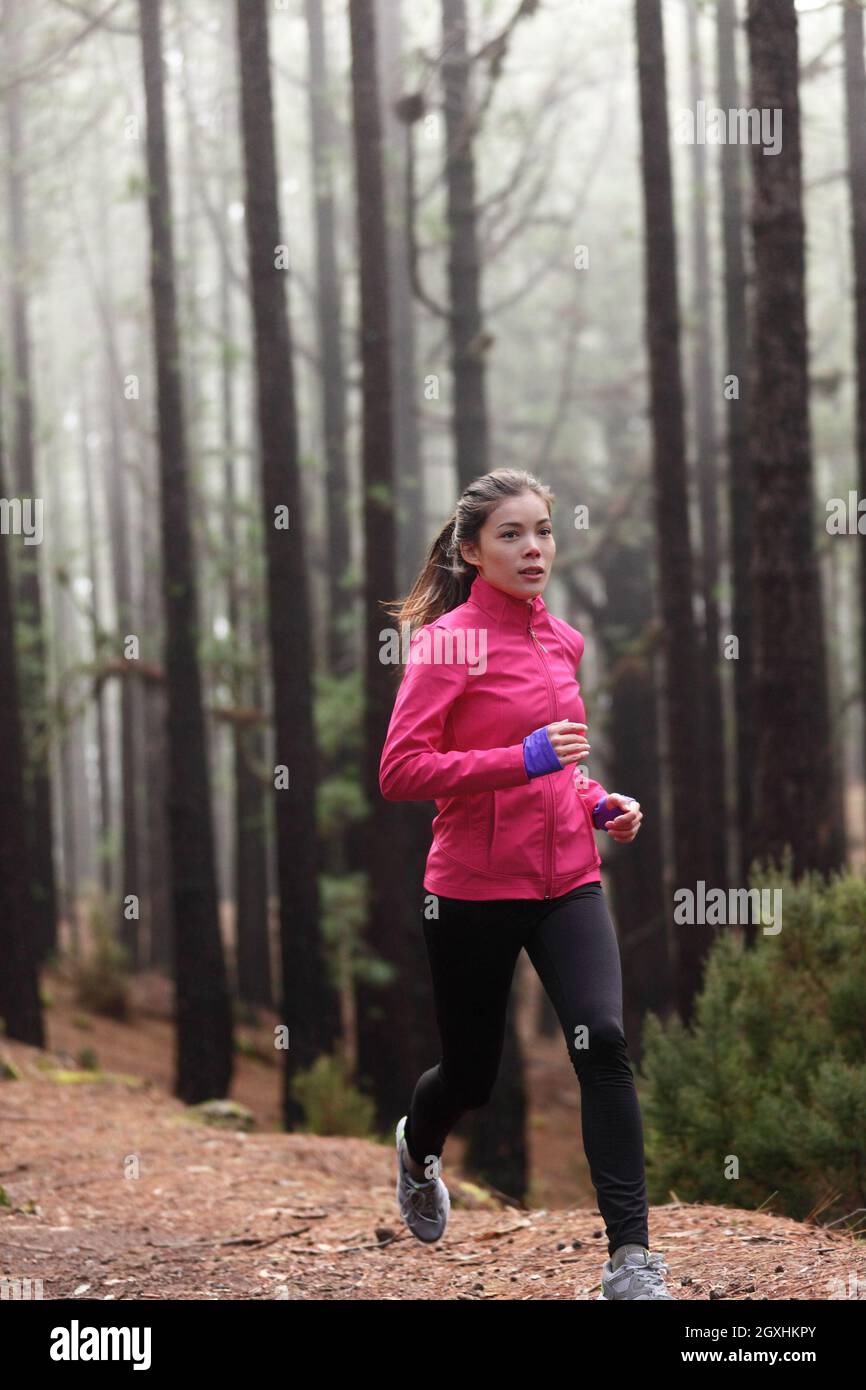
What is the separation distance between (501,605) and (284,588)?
8.18 meters

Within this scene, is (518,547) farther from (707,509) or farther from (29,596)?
(29,596)

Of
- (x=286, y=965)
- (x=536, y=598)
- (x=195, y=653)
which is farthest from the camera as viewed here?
(x=195, y=653)

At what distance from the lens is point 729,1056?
668 centimetres

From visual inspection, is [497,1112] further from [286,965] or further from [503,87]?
[503,87]

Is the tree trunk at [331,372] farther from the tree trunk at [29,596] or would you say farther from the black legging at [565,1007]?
the black legging at [565,1007]

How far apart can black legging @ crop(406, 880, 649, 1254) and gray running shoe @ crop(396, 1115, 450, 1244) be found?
0.48 metres

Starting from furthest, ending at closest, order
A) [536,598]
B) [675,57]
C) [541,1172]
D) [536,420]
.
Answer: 1. [536,420]
2. [675,57]
3. [541,1172]
4. [536,598]

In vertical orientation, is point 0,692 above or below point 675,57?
below

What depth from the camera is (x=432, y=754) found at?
14.8 feet

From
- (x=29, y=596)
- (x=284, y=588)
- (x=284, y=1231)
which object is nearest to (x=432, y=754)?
(x=284, y=1231)

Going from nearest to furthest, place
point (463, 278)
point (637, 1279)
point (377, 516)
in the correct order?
1. point (637, 1279)
2. point (377, 516)
3. point (463, 278)

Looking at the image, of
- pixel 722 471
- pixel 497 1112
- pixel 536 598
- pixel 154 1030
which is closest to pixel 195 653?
pixel 497 1112

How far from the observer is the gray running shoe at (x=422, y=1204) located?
17.8 feet

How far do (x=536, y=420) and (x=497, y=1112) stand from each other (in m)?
17.8
